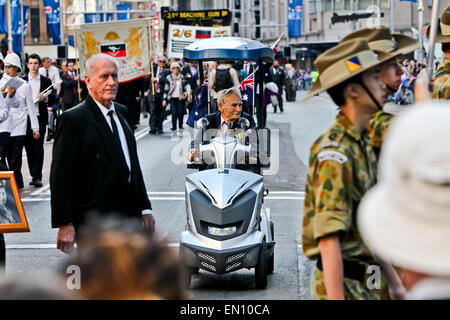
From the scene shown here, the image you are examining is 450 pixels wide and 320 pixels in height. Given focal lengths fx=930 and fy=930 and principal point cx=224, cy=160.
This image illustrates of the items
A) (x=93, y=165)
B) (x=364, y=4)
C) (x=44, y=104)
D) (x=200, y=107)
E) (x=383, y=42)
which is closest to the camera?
(x=383, y=42)

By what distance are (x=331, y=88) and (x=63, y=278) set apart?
6.69 feet

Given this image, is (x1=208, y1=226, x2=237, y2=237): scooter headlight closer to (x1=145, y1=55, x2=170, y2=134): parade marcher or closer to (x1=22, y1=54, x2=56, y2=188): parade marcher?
(x1=22, y1=54, x2=56, y2=188): parade marcher

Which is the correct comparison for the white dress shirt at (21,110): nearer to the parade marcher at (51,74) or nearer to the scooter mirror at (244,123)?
the scooter mirror at (244,123)

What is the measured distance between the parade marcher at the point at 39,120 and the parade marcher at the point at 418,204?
13.1m

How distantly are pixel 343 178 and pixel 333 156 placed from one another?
9 centimetres

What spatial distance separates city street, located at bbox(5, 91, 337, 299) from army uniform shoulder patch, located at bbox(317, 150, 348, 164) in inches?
26.5

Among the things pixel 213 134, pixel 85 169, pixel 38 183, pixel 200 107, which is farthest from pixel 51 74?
pixel 85 169

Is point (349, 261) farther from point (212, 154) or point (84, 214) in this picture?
point (212, 154)

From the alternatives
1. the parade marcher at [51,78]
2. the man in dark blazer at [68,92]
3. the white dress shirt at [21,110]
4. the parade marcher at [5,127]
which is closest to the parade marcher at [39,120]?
the white dress shirt at [21,110]

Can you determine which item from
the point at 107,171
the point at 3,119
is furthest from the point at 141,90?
the point at 107,171

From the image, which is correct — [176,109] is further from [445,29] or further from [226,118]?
[445,29]

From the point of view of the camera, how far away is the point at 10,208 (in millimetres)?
6664

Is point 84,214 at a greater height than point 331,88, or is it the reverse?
point 331,88

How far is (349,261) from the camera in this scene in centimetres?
358
